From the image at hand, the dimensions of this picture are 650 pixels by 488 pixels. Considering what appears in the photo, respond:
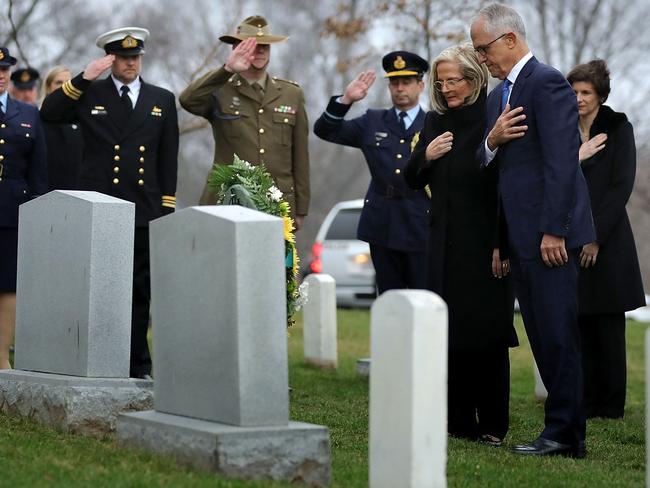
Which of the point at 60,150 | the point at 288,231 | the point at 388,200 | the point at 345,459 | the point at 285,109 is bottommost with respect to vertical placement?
the point at 345,459

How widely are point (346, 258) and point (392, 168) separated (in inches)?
489

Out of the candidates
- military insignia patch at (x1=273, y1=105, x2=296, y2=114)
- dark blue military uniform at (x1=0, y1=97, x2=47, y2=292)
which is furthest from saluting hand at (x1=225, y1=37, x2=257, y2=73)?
dark blue military uniform at (x1=0, y1=97, x2=47, y2=292)

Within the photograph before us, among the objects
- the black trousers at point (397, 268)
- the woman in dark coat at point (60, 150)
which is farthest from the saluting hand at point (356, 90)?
the woman in dark coat at point (60, 150)

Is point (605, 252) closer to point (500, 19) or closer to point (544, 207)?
point (544, 207)

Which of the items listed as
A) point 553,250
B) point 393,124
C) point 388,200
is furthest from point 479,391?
point 393,124

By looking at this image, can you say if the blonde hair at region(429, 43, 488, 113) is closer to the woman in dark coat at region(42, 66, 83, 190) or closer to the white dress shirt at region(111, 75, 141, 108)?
the white dress shirt at region(111, 75, 141, 108)

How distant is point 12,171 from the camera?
→ 10.1 meters

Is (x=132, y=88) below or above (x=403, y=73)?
below

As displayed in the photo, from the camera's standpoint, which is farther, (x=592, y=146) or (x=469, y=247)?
(x=592, y=146)

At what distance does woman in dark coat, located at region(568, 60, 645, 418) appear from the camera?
9.57 m

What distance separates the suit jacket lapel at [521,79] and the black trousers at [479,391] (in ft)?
4.62

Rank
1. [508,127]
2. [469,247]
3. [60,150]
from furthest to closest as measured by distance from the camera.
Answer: [60,150] < [469,247] < [508,127]

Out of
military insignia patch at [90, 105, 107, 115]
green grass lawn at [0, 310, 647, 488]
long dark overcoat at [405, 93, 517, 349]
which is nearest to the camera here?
green grass lawn at [0, 310, 647, 488]

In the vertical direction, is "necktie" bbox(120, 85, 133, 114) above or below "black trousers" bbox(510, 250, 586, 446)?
above
